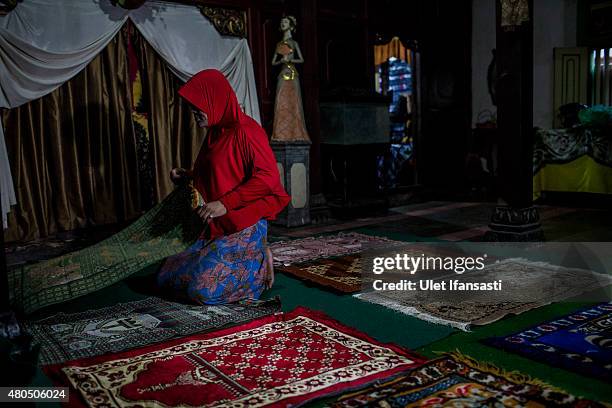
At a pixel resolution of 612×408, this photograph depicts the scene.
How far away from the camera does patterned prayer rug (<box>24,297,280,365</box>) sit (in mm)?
2719

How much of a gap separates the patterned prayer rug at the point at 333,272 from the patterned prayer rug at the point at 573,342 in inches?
47.3

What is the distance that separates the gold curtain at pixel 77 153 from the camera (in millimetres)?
5309

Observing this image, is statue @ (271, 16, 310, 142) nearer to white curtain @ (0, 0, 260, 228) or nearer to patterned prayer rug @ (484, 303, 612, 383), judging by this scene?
white curtain @ (0, 0, 260, 228)

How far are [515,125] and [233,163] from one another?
275 cm

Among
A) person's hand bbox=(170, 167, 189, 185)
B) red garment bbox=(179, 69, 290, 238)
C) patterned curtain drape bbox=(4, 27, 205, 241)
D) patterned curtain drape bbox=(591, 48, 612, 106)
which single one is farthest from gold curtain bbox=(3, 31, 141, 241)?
patterned curtain drape bbox=(591, 48, 612, 106)

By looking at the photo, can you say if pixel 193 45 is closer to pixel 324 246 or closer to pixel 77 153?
pixel 77 153

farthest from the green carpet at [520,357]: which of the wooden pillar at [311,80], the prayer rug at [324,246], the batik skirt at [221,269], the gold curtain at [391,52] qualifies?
the gold curtain at [391,52]

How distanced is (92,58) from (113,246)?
266cm

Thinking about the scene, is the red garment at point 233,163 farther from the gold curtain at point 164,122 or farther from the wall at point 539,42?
the wall at point 539,42

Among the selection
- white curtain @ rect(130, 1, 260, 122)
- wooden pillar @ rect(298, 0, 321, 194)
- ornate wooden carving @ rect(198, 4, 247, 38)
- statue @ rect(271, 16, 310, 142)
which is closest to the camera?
white curtain @ rect(130, 1, 260, 122)

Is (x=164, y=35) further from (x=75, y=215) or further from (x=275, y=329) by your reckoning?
(x=275, y=329)

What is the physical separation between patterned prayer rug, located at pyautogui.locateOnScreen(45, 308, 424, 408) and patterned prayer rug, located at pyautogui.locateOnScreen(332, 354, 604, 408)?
10 centimetres

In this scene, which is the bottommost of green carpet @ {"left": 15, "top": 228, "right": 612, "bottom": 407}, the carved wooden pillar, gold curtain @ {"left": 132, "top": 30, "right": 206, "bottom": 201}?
green carpet @ {"left": 15, "top": 228, "right": 612, "bottom": 407}

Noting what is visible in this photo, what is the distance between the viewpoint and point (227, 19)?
6258mm
